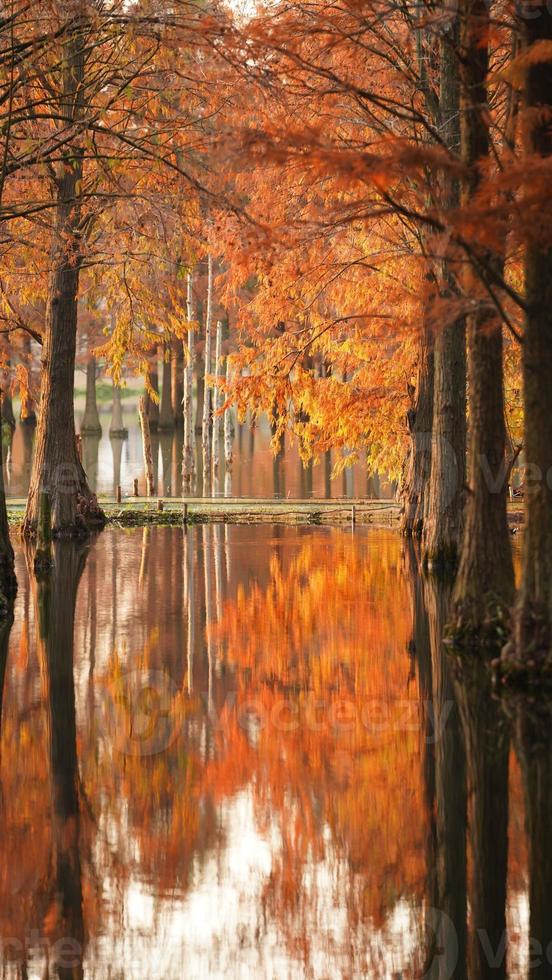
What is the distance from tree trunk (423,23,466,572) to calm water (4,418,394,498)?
52.2ft

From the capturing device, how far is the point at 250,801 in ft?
28.6

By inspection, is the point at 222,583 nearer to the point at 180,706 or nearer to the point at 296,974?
the point at 180,706

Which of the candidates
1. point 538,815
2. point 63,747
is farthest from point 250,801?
point 63,747

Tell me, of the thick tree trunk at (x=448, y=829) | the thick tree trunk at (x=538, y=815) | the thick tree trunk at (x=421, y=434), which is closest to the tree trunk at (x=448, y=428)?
the thick tree trunk at (x=421, y=434)

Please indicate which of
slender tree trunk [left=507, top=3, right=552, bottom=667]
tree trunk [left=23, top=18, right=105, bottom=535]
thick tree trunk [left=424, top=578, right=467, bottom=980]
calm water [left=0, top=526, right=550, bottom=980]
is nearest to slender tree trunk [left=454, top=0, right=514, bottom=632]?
calm water [left=0, top=526, right=550, bottom=980]

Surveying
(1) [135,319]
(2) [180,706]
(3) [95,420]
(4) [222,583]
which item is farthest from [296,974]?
(3) [95,420]

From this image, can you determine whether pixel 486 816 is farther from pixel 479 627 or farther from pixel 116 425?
pixel 116 425

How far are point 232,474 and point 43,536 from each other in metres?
28.9

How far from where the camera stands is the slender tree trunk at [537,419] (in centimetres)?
1207

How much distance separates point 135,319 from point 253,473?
2227cm

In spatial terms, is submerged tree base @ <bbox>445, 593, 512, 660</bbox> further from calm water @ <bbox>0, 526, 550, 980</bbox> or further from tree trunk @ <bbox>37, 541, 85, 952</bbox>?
tree trunk @ <bbox>37, 541, 85, 952</bbox>

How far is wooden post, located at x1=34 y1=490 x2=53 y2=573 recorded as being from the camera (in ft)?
66.1

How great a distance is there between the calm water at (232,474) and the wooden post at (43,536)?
15.1m

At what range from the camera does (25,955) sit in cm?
621
